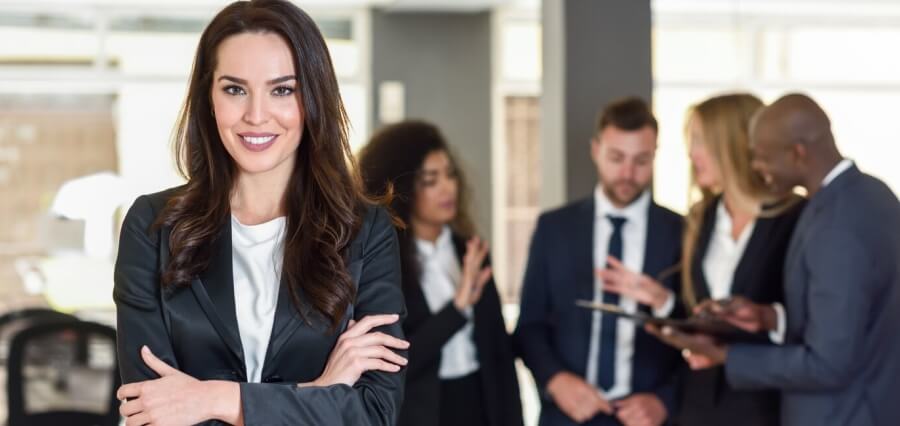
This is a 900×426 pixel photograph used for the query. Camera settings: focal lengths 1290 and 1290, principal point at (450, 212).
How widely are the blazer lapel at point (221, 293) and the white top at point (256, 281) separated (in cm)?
2

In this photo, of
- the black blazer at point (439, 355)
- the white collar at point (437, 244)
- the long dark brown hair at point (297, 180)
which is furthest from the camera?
the white collar at point (437, 244)

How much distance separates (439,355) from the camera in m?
3.80

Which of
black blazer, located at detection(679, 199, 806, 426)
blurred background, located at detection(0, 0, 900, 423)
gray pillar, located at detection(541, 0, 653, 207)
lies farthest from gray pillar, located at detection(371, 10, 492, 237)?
black blazer, located at detection(679, 199, 806, 426)

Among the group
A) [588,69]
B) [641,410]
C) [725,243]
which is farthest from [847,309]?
[588,69]

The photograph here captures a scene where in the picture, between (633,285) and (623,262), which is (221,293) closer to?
(633,285)

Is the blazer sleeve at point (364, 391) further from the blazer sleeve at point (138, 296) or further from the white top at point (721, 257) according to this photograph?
the white top at point (721, 257)

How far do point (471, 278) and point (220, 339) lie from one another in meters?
1.81

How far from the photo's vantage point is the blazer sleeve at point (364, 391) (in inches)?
82.6

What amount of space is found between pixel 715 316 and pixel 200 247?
1723 millimetres

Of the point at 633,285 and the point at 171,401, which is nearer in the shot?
the point at 171,401

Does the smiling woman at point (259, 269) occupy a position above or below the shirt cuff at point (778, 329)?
above

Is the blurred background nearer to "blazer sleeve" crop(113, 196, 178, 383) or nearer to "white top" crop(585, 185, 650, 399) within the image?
"white top" crop(585, 185, 650, 399)

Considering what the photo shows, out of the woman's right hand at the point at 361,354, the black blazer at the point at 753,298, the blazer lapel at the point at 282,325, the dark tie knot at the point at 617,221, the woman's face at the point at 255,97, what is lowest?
the black blazer at the point at 753,298

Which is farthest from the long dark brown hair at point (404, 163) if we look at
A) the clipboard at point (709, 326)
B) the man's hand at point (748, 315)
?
the man's hand at point (748, 315)
